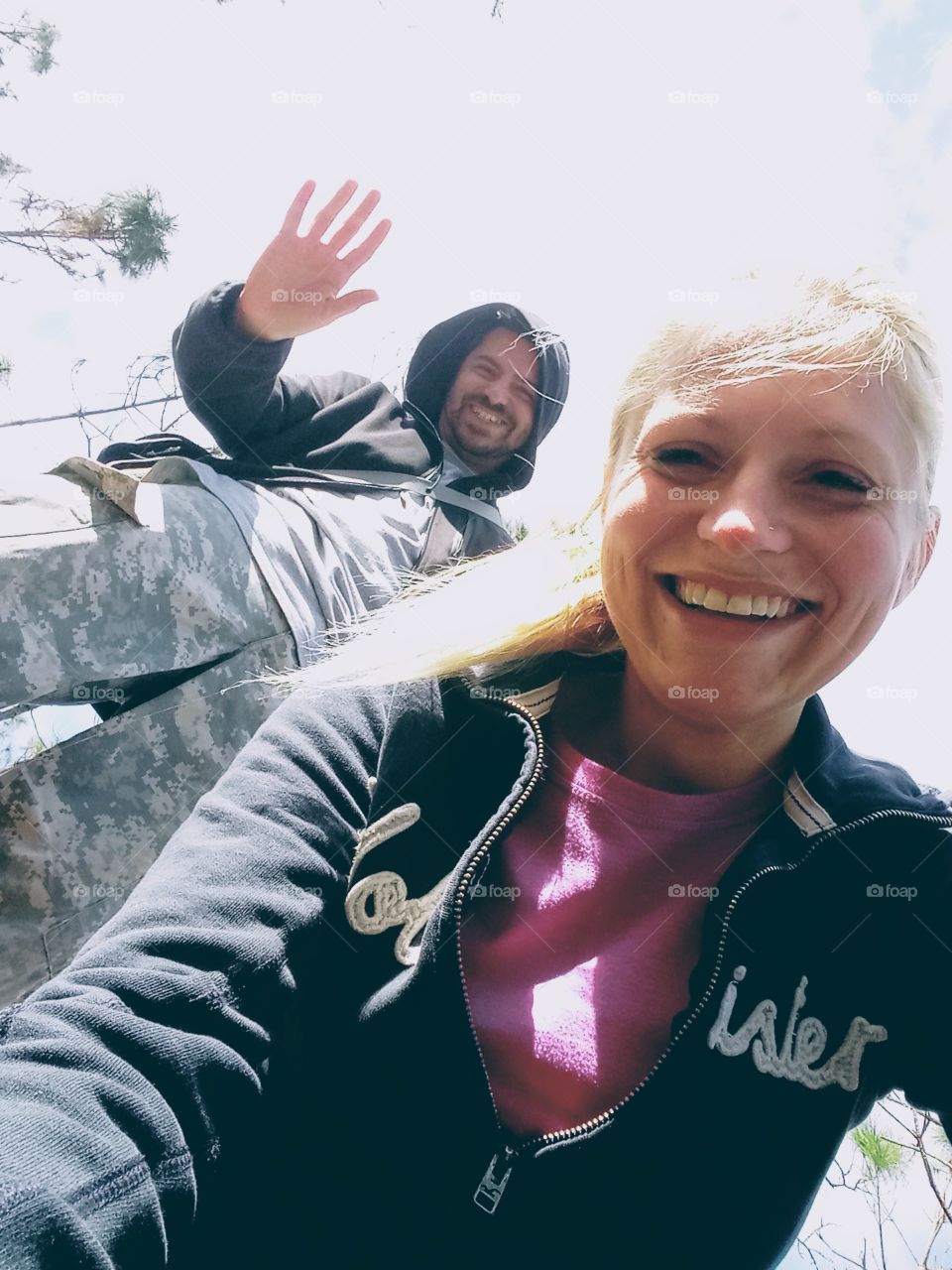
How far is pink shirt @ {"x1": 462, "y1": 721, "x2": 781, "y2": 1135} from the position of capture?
3.02 feet

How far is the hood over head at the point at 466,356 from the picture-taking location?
3047 millimetres

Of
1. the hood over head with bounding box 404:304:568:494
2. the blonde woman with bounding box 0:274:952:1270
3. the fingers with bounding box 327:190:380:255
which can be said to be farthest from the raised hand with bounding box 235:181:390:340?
the blonde woman with bounding box 0:274:952:1270

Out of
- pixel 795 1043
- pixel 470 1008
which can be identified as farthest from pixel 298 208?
pixel 795 1043

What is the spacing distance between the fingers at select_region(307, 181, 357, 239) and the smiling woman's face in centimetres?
173

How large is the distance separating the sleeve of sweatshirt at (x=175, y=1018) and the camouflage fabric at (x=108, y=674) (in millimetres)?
988

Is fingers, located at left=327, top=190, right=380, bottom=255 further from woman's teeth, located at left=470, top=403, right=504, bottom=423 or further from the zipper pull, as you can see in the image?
the zipper pull

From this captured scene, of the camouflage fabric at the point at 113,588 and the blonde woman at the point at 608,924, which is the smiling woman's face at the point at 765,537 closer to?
the blonde woman at the point at 608,924

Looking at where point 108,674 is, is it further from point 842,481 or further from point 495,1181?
point 842,481

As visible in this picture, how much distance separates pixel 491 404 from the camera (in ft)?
9.94

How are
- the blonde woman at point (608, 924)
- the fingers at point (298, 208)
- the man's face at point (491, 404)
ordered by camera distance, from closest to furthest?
the blonde woman at point (608, 924), the fingers at point (298, 208), the man's face at point (491, 404)

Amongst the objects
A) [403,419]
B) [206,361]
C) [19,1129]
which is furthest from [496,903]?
[403,419]

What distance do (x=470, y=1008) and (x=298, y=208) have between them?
2.16 m

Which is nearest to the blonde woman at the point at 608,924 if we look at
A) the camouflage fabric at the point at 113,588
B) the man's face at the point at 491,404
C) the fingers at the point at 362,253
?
the camouflage fabric at the point at 113,588

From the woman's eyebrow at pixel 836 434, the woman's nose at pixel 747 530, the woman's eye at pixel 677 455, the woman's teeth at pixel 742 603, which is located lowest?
the woman's teeth at pixel 742 603
